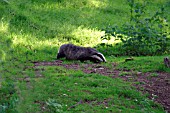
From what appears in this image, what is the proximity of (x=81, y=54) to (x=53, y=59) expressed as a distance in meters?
0.77

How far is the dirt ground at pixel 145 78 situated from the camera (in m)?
6.86

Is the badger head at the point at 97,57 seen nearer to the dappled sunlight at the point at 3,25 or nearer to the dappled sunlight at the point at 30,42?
the dappled sunlight at the point at 30,42

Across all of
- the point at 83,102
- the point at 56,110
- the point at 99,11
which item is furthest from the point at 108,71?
the point at 99,11

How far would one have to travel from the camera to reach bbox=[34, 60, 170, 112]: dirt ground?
6.86 metres

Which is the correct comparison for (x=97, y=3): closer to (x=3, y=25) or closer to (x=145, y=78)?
(x=3, y=25)

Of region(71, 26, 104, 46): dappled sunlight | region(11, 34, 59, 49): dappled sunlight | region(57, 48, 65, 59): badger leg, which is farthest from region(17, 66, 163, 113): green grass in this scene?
region(71, 26, 104, 46): dappled sunlight

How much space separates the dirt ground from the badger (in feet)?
0.97

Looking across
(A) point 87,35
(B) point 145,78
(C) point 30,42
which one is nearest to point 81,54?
(C) point 30,42

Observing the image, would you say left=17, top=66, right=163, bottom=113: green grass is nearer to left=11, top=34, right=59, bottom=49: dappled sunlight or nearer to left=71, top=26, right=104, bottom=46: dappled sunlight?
left=11, top=34, right=59, bottom=49: dappled sunlight

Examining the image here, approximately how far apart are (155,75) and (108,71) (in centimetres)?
96

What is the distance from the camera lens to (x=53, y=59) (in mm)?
9805

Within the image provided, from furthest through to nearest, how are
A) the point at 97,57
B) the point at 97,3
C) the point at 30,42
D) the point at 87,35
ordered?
the point at 97,3, the point at 87,35, the point at 30,42, the point at 97,57

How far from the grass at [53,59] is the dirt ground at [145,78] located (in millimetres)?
241

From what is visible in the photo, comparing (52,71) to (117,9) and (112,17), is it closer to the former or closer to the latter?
(112,17)
